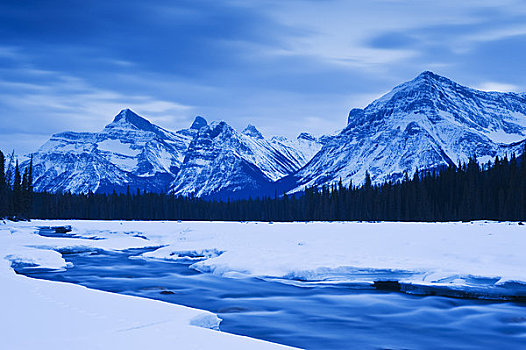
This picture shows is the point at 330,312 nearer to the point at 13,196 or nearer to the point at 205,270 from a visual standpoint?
the point at 205,270

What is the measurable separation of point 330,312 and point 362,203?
121576 mm

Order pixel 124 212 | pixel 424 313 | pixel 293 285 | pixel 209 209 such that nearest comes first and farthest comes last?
pixel 424 313
pixel 293 285
pixel 124 212
pixel 209 209

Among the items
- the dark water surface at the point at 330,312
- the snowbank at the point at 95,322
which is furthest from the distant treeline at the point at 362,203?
the snowbank at the point at 95,322

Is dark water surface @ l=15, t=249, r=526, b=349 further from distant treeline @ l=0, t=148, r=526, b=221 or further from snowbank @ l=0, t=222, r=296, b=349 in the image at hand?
distant treeline @ l=0, t=148, r=526, b=221

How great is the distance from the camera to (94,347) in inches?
349

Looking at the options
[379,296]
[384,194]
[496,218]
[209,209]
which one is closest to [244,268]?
[379,296]

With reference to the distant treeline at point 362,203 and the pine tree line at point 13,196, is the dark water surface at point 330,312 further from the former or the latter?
the pine tree line at point 13,196

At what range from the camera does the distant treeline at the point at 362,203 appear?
97.4m

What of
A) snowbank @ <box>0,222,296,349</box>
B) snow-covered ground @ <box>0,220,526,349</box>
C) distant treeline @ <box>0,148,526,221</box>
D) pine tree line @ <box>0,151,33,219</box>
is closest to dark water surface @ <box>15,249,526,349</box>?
snow-covered ground @ <box>0,220,526,349</box>

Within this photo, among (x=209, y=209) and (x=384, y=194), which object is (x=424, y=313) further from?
(x=209, y=209)

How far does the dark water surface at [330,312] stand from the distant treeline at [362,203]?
7665 centimetres

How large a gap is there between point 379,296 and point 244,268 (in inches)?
315

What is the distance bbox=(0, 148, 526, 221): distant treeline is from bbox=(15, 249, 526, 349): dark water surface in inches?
3018

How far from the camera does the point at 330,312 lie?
57.0 feet
